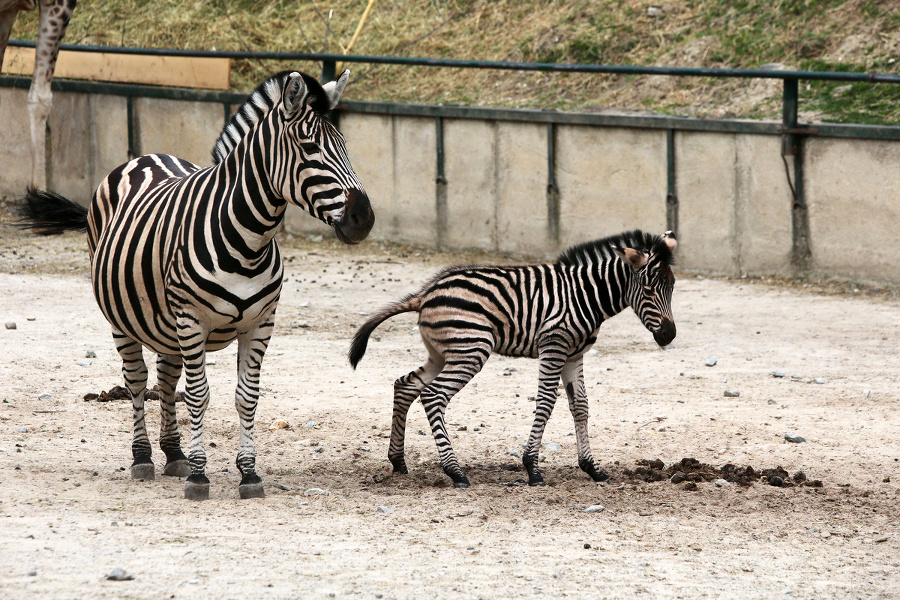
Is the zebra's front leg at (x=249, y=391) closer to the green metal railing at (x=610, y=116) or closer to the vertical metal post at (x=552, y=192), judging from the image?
the green metal railing at (x=610, y=116)

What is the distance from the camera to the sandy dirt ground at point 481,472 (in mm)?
4762

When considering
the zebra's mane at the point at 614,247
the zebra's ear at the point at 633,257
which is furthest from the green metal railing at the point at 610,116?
the zebra's ear at the point at 633,257

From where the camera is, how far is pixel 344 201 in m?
5.44

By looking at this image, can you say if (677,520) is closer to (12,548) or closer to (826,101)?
(12,548)

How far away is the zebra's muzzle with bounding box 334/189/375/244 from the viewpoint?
5.40 metres

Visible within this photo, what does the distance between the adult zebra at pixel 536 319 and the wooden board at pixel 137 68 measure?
10.3 meters

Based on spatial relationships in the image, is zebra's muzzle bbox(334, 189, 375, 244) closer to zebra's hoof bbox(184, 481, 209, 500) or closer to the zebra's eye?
the zebra's eye

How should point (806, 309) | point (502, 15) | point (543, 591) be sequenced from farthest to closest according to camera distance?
point (502, 15), point (806, 309), point (543, 591)

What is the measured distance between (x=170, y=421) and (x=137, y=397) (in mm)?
236

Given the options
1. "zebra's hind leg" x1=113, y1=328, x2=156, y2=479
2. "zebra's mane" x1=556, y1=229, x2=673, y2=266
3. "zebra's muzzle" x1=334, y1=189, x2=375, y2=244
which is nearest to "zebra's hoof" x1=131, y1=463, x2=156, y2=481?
"zebra's hind leg" x1=113, y1=328, x2=156, y2=479

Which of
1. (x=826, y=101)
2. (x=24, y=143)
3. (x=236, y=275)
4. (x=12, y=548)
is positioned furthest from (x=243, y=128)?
(x=24, y=143)

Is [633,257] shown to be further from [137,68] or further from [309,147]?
[137,68]

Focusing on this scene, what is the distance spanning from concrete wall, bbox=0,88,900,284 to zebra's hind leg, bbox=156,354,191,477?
7533 mm

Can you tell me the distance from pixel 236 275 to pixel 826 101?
30.2ft
